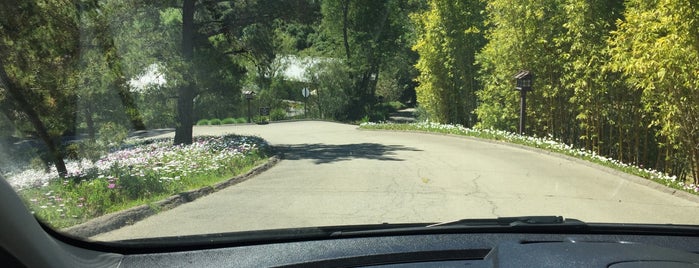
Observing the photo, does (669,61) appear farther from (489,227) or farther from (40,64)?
(40,64)

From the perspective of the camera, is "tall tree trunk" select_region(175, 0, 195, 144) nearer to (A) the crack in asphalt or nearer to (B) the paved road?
(B) the paved road

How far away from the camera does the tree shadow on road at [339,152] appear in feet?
48.9

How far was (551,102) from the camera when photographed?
17.2m

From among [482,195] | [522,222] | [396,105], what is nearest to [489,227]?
[522,222]

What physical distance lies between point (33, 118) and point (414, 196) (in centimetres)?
586

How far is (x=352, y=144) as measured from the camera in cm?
1955

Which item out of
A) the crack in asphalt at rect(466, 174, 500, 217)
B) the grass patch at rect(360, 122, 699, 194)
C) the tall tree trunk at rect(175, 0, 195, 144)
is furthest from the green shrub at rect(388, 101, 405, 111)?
the crack in asphalt at rect(466, 174, 500, 217)

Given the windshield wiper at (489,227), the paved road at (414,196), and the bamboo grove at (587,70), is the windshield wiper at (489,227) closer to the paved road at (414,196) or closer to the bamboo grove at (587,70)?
the paved road at (414,196)

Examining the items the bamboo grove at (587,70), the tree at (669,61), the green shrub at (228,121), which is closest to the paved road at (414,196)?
the tree at (669,61)

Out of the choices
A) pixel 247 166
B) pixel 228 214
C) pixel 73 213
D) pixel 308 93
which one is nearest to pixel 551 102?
pixel 247 166

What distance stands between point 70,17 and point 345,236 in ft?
26.5

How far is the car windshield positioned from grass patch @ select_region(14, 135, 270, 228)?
0.05 meters

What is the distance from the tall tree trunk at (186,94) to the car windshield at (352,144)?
1.8 inches

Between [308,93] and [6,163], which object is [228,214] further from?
[308,93]
